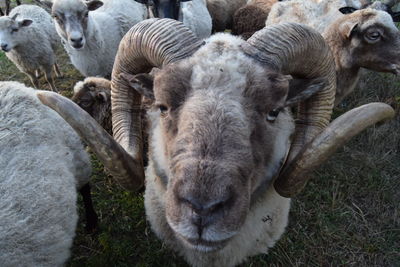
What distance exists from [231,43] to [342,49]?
306cm

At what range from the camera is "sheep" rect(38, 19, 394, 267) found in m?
1.78

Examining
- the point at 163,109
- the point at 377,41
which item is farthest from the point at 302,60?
the point at 377,41

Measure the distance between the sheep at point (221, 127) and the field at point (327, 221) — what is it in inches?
30.7

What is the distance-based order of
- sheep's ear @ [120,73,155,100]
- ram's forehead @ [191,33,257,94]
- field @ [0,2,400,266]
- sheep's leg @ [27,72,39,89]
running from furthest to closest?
1. sheep's leg @ [27,72,39,89]
2. field @ [0,2,400,266]
3. sheep's ear @ [120,73,155,100]
4. ram's forehead @ [191,33,257,94]

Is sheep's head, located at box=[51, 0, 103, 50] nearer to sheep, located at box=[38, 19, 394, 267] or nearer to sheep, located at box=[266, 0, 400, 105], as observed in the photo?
sheep, located at box=[38, 19, 394, 267]

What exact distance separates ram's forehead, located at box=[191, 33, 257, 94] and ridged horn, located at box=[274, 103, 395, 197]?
0.65m

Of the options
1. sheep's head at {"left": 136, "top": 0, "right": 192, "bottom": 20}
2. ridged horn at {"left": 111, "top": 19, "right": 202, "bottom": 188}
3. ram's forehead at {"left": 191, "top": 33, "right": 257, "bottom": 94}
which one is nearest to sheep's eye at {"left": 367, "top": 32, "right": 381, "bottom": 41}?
ram's forehead at {"left": 191, "top": 33, "right": 257, "bottom": 94}

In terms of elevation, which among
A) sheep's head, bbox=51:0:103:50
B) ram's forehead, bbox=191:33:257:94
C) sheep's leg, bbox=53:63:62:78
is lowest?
sheep's leg, bbox=53:63:62:78

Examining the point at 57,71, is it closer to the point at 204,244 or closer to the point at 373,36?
the point at 373,36

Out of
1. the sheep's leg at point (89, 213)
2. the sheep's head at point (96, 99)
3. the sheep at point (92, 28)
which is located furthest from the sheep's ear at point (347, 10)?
the sheep's leg at point (89, 213)

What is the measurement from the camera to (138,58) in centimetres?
275

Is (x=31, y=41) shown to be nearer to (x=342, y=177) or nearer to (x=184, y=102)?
(x=184, y=102)

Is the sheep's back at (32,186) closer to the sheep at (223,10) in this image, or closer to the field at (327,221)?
the field at (327,221)

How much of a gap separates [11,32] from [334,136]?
6247mm
